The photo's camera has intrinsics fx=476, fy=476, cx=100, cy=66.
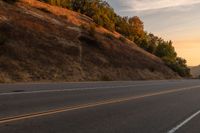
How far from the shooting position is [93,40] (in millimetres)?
58344

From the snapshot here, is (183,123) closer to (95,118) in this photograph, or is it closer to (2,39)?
(95,118)

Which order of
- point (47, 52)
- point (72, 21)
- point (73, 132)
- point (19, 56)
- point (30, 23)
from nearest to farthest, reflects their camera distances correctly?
point (73, 132), point (19, 56), point (47, 52), point (30, 23), point (72, 21)

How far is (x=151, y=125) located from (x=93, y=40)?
154ft

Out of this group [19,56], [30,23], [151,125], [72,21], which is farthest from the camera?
[72,21]

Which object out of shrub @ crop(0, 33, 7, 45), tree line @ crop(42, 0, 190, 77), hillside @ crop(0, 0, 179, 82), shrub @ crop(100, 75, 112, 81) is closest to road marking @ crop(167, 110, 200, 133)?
hillside @ crop(0, 0, 179, 82)

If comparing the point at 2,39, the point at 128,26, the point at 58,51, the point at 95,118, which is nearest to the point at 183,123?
the point at 95,118

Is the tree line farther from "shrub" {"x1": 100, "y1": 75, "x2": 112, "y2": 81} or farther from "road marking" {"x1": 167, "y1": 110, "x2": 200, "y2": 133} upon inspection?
"road marking" {"x1": 167, "y1": 110, "x2": 200, "y2": 133}

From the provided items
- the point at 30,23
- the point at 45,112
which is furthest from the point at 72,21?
the point at 45,112

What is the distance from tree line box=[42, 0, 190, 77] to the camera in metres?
78.4

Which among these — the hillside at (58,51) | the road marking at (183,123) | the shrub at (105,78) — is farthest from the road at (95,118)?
the shrub at (105,78)

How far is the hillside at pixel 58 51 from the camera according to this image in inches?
1554

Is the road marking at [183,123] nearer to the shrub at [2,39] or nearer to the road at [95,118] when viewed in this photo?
the road at [95,118]

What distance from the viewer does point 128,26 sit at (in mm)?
94688

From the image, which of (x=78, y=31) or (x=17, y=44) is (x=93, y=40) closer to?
(x=78, y=31)
